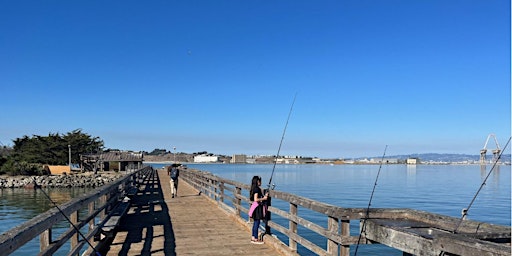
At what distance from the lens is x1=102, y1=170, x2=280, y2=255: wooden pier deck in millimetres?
7832

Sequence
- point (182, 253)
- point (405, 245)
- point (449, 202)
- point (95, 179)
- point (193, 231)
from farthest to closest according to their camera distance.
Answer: point (95, 179), point (449, 202), point (193, 231), point (182, 253), point (405, 245)

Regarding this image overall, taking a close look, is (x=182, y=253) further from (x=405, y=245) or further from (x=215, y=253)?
(x=405, y=245)

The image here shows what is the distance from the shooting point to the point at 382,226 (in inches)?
171

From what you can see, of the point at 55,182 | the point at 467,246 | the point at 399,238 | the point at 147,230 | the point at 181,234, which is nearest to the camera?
the point at 467,246

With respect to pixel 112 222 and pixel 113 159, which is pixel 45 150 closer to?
pixel 113 159

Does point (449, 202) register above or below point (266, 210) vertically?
below

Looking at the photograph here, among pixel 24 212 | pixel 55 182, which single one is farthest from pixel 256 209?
pixel 55 182

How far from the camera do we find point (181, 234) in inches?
377

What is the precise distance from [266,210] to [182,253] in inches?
75.8

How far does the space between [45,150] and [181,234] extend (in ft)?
235

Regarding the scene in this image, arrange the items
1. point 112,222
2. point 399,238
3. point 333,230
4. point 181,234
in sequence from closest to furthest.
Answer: point 399,238, point 333,230, point 112,222, point 181,234

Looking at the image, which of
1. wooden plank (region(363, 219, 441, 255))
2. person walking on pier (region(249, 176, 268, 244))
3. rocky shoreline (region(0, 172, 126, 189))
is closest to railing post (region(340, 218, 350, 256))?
wooden plank (region(363, 219, 441, 255))

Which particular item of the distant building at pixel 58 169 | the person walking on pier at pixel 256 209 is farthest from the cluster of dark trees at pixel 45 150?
the person walking on pier at pixel 256 209

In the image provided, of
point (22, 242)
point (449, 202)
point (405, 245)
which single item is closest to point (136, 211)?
point (22, 242)
